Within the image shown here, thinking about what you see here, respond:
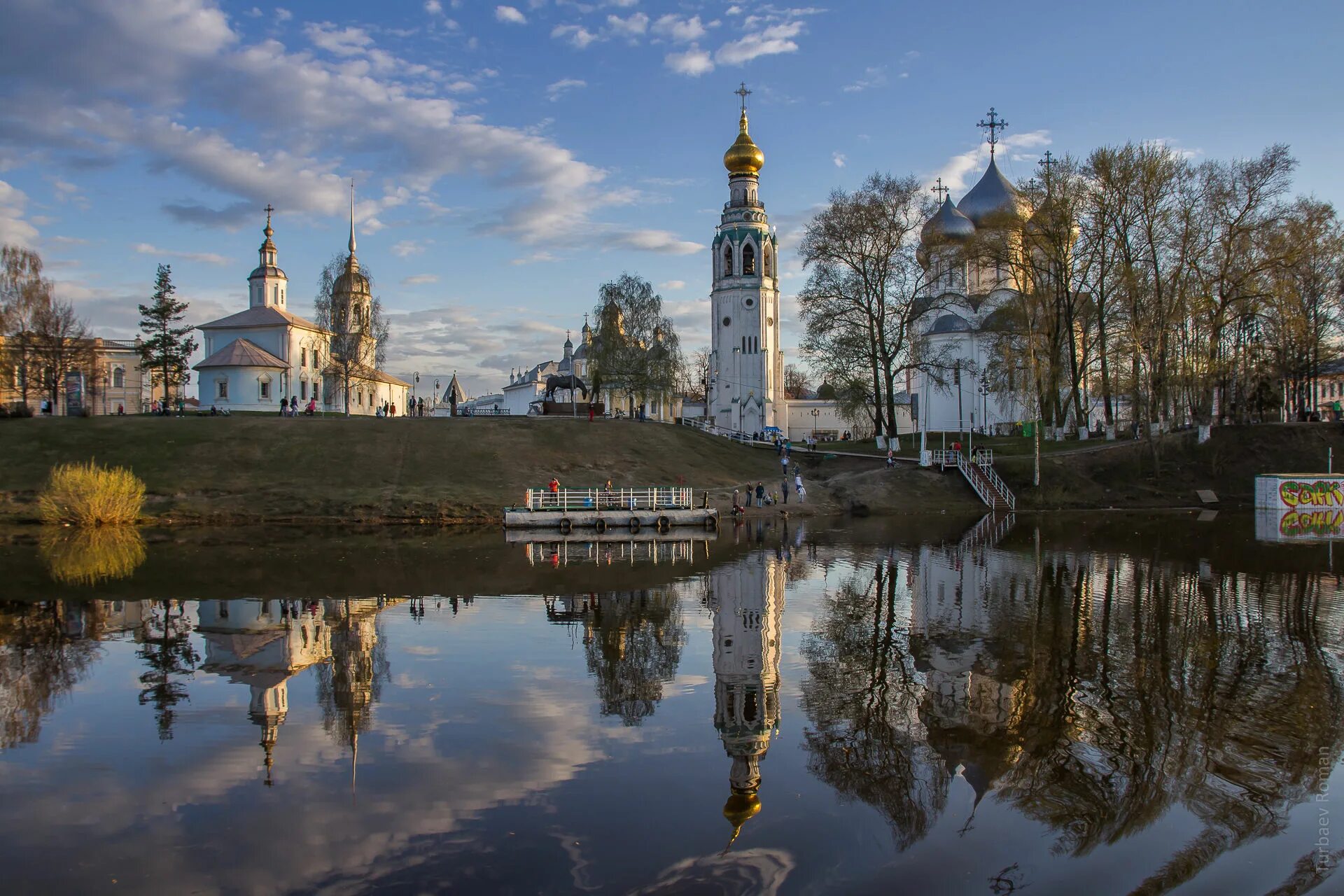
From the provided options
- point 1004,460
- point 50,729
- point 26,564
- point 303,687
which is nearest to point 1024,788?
point 303,687

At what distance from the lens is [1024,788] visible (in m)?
9.31

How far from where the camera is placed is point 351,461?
1759 inches

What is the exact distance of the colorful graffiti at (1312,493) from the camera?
3947 centimetres

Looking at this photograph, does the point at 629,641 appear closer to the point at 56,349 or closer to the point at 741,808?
the point at 741,808

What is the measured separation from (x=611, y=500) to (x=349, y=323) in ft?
106

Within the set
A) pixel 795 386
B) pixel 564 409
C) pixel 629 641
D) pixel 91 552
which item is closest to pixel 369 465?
pixel 91 552

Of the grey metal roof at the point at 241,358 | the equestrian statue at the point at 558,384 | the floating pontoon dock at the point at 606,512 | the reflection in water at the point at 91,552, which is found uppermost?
the grey metal roof at the point at 241,358

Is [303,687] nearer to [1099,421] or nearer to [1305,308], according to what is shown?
[1305,308]

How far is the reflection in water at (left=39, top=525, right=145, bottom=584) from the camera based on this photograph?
2403 cm

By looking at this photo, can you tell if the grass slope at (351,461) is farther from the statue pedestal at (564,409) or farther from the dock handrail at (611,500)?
the statue pedestal at (564,409)

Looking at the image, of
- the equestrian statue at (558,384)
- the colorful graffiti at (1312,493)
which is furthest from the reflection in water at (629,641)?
the equestrian statue at (558,384)

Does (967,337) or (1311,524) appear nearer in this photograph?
(1311,524)

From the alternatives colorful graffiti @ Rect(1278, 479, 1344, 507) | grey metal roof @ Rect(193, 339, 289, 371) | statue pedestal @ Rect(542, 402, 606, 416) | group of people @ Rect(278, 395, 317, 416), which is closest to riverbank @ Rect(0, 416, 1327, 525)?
colorful graffiti @ Rect(1278, 479, 1344, 507)

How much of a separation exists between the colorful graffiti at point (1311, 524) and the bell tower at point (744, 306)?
44377 millimetres
